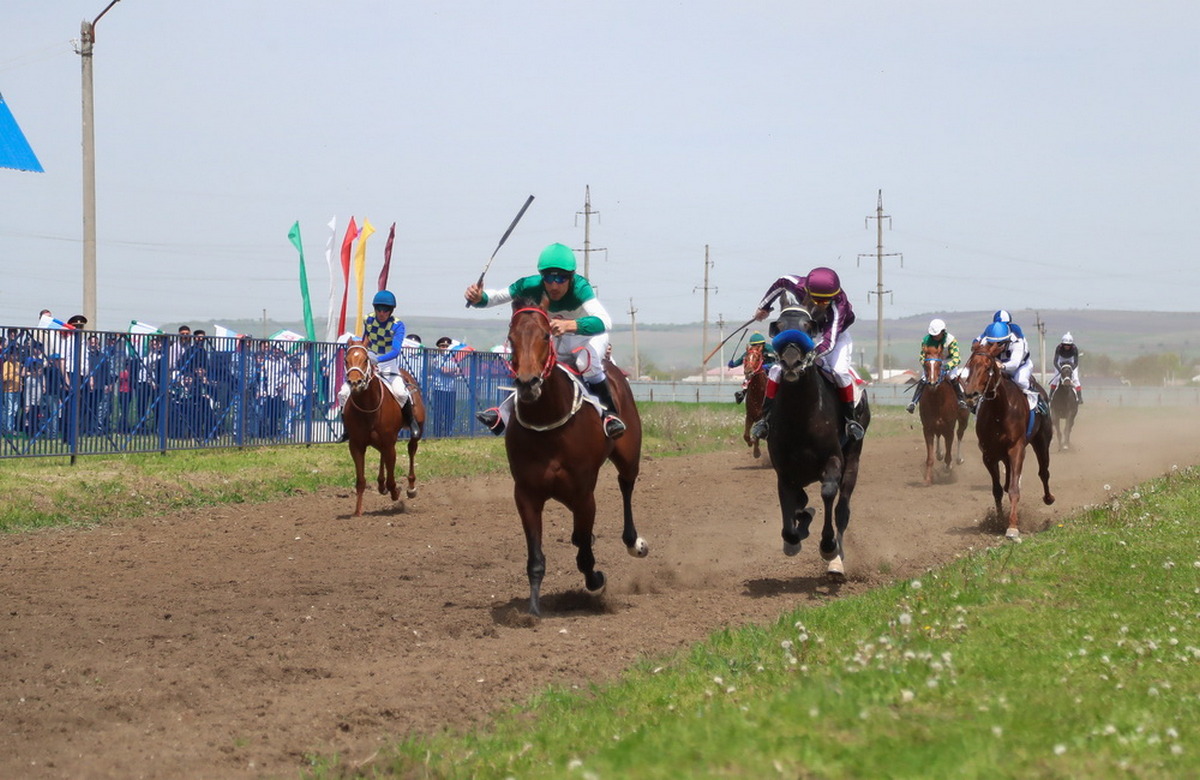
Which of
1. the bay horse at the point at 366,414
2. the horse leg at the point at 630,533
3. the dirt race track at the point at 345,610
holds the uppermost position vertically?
Result: the bay horse at the point at 366,414

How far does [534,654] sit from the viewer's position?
830 centimetres

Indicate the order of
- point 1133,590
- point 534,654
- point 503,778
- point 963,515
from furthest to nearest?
point 963,515 < point 1133,590 < point 534,654 < point 503,778

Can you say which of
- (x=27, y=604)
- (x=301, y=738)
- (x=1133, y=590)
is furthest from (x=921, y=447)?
(x=301, y=738)

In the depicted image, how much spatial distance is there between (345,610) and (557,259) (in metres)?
2.99

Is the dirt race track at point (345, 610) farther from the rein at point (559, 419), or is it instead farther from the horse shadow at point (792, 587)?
the rein at point (559, 419)

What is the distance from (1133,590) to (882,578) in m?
2.63

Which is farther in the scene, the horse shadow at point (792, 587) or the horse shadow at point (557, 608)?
the horse shadow at point (792, 587)

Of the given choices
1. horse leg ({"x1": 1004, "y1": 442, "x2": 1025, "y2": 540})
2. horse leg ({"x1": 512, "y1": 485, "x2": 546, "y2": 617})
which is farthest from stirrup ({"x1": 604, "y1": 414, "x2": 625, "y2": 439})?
horse leg ({"x1": 1004, "y1": 442, "x2": 1025, "y2": 540})

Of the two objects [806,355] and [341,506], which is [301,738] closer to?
[806,355]

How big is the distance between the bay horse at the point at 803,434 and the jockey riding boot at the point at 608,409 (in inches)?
53.8

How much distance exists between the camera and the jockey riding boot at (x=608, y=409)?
999 centimetres

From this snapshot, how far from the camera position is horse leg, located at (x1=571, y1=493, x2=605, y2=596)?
9.84 m

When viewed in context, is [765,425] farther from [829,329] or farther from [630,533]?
[630,533]

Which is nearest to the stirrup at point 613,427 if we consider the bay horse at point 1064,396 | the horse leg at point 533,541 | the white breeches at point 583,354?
the white breeches at point 583,354
